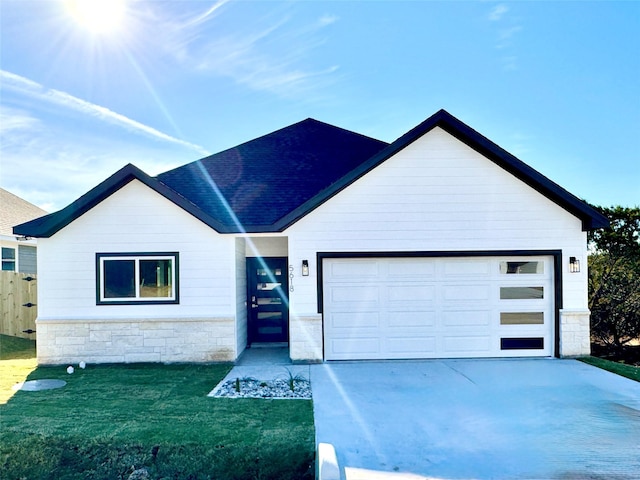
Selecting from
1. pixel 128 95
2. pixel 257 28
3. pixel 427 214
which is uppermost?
pixel 257 28

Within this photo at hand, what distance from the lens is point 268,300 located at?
11.3 metres

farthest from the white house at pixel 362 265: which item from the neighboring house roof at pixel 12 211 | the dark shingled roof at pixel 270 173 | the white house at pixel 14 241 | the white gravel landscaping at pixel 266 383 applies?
the neighboring house roof at pixel 12 211

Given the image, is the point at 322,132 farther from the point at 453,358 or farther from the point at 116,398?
the point at 116,398

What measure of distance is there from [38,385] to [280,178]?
745 centimetres

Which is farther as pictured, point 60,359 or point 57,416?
point 60,359

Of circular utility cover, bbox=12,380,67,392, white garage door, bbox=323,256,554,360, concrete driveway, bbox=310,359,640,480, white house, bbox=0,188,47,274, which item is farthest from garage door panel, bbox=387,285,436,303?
white house, bbox=0,188,47,274

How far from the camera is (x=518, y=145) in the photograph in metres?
13.0

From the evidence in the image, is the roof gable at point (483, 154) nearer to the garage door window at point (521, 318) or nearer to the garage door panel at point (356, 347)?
Answer: the garage door window at point (521, 318)

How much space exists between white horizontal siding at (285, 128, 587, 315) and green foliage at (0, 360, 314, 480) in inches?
168

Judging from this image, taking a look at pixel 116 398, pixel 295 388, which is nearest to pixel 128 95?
pixel 116 398

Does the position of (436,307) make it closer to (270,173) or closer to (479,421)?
(479,421)

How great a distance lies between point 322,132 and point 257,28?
4.67m

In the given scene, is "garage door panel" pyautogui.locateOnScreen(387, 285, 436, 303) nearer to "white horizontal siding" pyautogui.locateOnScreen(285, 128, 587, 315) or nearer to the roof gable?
"white horizontal siding" pyautogui.locateOnScreen(285, 128, 587, 315)

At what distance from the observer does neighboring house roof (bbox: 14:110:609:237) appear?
29.4 feet
